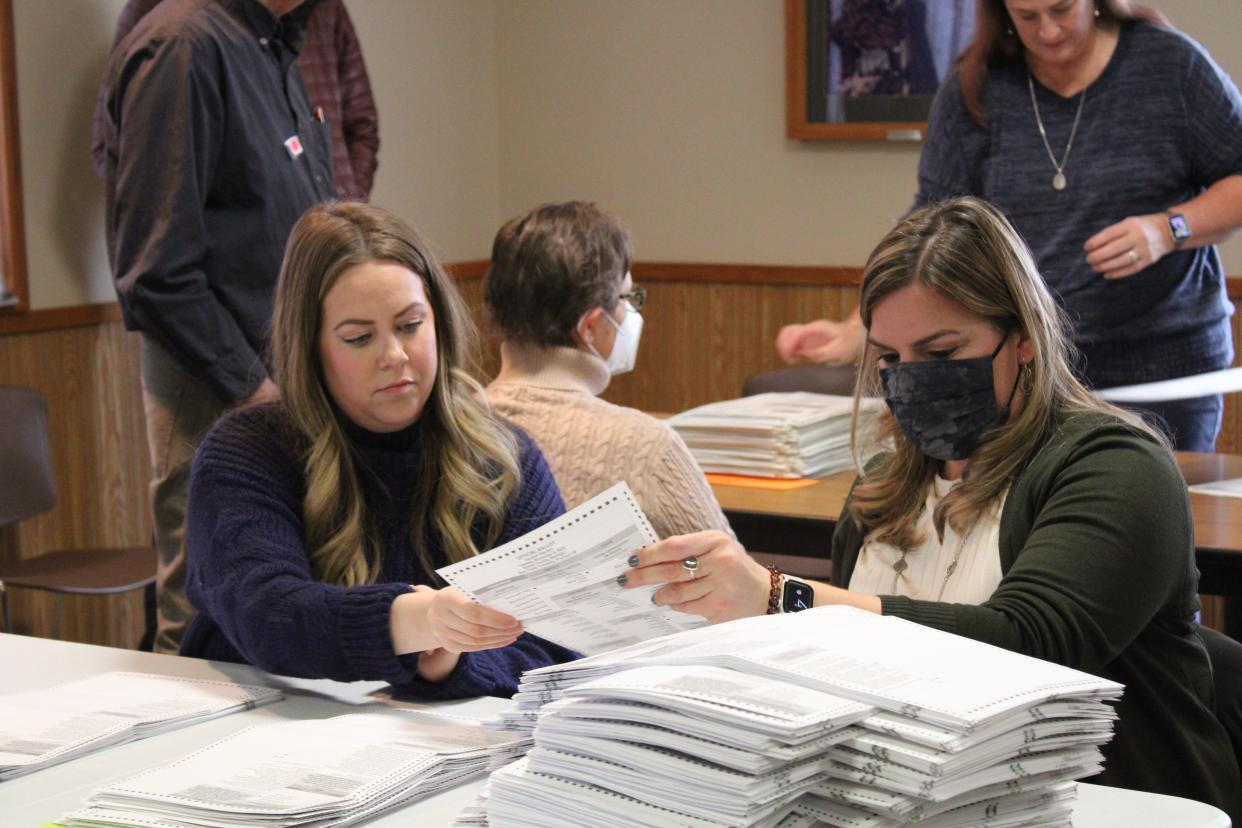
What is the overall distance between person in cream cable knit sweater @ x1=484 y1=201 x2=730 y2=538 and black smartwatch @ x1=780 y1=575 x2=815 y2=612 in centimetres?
79

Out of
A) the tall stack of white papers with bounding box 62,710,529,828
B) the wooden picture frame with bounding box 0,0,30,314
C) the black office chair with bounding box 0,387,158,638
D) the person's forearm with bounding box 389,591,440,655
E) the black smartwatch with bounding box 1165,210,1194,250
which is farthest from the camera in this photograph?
the wooden picture frame with bounding box 0,0,30,314

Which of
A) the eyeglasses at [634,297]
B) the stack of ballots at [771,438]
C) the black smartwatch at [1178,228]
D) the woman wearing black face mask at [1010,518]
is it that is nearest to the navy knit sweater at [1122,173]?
the black smartwatch at [1178,228]

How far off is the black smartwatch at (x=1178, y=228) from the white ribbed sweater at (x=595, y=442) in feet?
3.58

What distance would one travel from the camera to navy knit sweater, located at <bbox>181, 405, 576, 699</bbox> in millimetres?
1877

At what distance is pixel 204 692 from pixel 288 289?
0.63 m

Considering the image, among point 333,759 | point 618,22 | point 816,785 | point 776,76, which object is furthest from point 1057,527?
point 618,22

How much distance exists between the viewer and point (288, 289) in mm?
2234

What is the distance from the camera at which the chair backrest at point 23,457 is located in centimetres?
374

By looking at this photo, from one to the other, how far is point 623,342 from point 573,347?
126mm

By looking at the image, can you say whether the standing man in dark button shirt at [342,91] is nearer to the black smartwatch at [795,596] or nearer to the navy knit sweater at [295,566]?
the navy knit sweater at [295,566]

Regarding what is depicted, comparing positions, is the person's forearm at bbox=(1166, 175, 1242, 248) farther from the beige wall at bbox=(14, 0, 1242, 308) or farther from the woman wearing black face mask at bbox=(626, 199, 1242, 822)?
the beige wall at bbox=(14, 0, 1242, 308)

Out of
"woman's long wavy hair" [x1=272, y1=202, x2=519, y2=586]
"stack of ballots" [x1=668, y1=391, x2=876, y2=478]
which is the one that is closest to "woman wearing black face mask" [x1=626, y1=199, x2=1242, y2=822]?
"woman's long wavy hair" [x1=272, y1=202, x2=519, y2=586]

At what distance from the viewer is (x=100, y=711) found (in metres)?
1.81

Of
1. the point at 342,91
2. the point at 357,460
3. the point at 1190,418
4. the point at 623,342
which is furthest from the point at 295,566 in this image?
the point at 342,91
